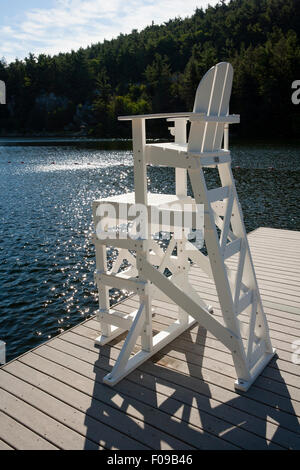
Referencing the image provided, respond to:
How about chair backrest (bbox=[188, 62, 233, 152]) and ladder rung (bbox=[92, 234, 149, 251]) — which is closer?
chair backrest (bbox=[188, 62, 233, 152])

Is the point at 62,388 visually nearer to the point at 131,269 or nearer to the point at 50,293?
the point at 131,269

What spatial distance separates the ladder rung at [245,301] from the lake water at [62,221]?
328 cm

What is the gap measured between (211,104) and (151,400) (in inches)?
92.3

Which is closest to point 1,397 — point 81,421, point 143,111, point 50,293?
point 81,421

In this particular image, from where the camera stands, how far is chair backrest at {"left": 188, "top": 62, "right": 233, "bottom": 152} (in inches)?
110

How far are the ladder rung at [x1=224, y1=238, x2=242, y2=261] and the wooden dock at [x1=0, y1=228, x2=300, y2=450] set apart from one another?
3.50 ft

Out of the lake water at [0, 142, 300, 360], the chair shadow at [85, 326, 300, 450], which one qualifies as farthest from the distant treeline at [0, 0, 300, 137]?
the chair shadow at [85, 326, 300, 450]

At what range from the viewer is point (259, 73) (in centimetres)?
4612

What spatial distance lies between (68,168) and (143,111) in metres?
38.5

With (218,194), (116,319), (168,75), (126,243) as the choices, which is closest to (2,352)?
(116,319)

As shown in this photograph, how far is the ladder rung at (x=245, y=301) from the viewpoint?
10.6 feet

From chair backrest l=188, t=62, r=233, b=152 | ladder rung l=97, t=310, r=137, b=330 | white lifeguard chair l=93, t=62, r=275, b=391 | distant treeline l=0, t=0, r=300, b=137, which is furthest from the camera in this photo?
distant treeline l=0, t=0, r=300, b=137

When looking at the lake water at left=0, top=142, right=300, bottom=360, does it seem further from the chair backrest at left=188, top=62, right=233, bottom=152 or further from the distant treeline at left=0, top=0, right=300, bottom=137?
the distant treeline at left=0, top=0, right=300, bottom=137

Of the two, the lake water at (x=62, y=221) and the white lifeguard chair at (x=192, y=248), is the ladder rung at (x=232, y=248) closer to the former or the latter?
the white lifeguard chair at (x=192, y=248)
